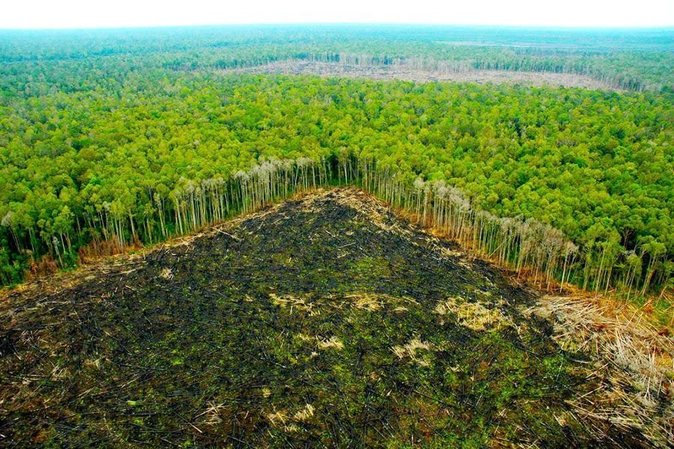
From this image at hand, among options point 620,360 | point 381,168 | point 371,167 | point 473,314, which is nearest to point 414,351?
point 473,314

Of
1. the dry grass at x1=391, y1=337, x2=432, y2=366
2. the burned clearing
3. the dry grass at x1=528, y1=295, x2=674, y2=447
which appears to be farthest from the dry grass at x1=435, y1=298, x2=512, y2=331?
the dry grass at x1=391, y1=337, x2=432, y2=366

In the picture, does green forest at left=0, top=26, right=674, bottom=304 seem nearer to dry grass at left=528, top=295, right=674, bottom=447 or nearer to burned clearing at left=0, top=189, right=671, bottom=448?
dry grass at left=528, top=295, right=674, bottom=447

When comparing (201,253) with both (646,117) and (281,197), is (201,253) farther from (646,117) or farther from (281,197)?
(646,117)

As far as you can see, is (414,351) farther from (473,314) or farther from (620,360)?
(620,360)

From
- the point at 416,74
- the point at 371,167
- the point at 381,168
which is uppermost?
the point at 416,74

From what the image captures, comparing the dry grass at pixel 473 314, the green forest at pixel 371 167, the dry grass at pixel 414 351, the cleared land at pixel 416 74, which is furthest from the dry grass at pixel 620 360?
the cleared land at pixel 416 74
